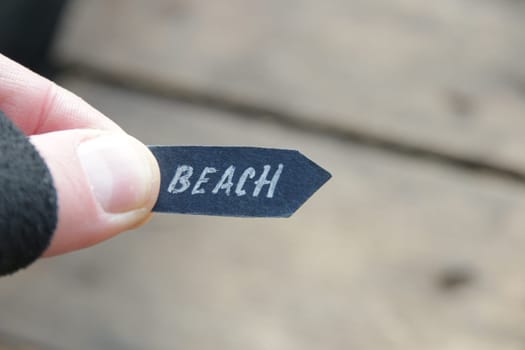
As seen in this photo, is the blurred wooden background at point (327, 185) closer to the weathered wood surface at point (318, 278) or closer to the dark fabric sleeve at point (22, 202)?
the weathered wood surface at point (318, 278)

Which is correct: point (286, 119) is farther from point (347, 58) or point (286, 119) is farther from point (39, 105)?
point (39, 105)

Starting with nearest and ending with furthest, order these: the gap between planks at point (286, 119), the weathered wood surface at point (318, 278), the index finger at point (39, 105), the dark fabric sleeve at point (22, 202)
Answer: the dark fabric sleeve at point (22, 202)
the index finger at point (39, 105)
the weathered wood surface at point (318, 278)
the gap between planks at point (286, 119)

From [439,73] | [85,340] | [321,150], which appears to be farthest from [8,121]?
[439,73]

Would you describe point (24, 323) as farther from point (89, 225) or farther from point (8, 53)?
point (89, 225)

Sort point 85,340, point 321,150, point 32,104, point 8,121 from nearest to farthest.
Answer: point 8,121, point 32,104, point 85,340, point 321,150

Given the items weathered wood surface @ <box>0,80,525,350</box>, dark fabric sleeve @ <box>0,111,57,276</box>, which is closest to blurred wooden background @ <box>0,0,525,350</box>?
weathered wood surface @ <box>0,80,525,350</box>

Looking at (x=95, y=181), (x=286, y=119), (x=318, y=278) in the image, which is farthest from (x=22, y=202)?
(x=286, y=119)

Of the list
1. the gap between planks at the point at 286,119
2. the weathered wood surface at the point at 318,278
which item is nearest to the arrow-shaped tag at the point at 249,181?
the weathered wood surface at the point at 318,278
